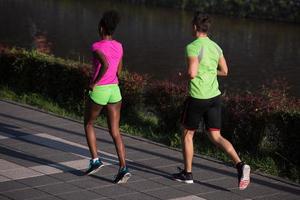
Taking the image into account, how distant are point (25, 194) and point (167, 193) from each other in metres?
1.32

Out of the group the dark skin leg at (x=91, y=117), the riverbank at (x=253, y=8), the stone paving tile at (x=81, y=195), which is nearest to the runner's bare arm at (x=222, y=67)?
the dark skin leg at (x=91, y=117)

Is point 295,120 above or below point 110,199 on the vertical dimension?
above

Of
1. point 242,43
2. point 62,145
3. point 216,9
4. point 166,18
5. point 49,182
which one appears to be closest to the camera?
point 49,182

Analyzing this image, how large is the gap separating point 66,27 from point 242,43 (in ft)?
24.2

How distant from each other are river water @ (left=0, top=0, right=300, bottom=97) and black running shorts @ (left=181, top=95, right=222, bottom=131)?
31.7 feet

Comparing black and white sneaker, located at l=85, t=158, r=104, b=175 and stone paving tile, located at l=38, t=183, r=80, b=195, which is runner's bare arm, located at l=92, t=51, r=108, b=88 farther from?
stone paving tile, located at l=38, t=183, r=80, b=195

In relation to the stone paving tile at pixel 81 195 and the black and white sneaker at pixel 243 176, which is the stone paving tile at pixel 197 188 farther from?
the stone paving tile at pixel 81 195

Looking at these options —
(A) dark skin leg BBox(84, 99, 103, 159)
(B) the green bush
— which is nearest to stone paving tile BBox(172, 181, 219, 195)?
(A) dark skin leg BBox(84, 99, 103, 159)

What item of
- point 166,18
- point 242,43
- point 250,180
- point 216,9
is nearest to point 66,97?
point 250,180

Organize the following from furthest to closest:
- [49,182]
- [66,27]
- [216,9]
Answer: [216,9] → [66,27] → [49,182]

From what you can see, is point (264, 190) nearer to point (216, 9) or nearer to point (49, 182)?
point (49, 182)

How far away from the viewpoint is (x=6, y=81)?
11914 millimetres

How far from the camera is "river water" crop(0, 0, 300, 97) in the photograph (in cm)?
1942

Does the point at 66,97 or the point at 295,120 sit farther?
the point at 66,97
